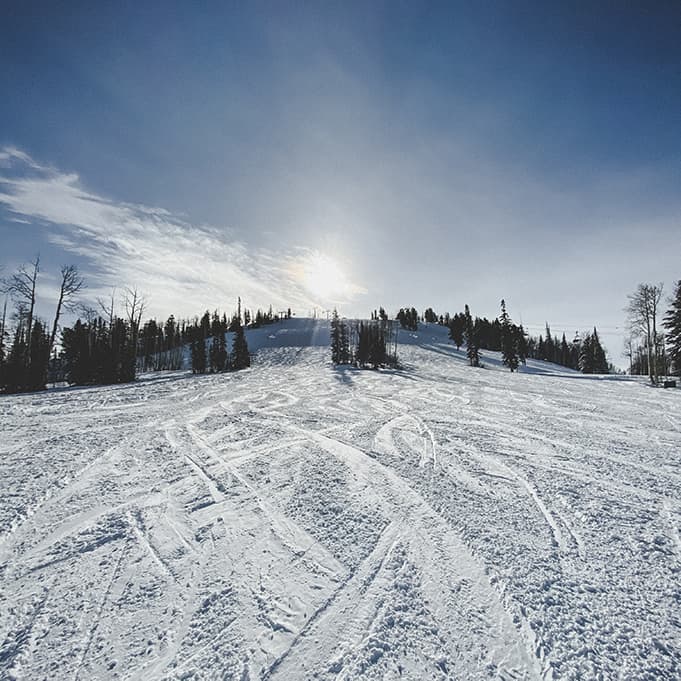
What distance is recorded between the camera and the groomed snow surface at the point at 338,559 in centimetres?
241

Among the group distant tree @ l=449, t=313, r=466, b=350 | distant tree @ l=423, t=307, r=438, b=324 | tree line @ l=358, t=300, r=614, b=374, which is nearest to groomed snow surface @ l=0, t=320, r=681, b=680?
tree line @ l=358, t=300, r=614, b=374

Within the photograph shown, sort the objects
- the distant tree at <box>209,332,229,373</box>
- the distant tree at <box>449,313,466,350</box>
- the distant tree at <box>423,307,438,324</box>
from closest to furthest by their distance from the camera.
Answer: the distant tree at <box>209,332,229,373</box>, the distant tree at <box>449,313,466,350</box>, the distant tree at <box>423,307,438,324</box>

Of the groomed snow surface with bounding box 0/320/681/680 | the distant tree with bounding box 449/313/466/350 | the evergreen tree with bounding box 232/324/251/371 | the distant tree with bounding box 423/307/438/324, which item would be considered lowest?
the groomed snow surface with bounding box 0/320/681/680

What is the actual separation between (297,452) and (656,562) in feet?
19.1

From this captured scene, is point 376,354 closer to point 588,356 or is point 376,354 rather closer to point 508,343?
point 508,343

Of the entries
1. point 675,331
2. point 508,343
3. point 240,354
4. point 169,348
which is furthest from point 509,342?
point 169,348

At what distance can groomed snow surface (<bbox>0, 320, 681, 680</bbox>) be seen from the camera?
7.90ft

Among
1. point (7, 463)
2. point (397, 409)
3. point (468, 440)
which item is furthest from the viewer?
point (397, 409)

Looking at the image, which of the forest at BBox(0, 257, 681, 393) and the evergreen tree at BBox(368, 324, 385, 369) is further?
the evergreen tree at BBox(368, 324, 385, 369)

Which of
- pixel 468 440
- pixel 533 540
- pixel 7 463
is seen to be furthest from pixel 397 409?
pixel 7 463

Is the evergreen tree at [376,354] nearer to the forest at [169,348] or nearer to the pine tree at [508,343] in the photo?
the forest at [169,348]

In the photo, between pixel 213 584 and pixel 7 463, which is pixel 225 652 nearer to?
pixel 213 584

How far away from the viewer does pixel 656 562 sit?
3.45 metres

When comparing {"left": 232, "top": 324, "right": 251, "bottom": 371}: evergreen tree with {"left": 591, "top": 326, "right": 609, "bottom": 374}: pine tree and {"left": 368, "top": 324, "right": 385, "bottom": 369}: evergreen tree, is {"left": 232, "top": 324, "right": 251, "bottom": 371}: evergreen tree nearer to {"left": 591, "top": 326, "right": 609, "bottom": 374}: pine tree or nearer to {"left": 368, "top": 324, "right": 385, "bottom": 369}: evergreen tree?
{"left": 368, "top": 324, "right": 385, "bottom": 369}: evergreen tree
